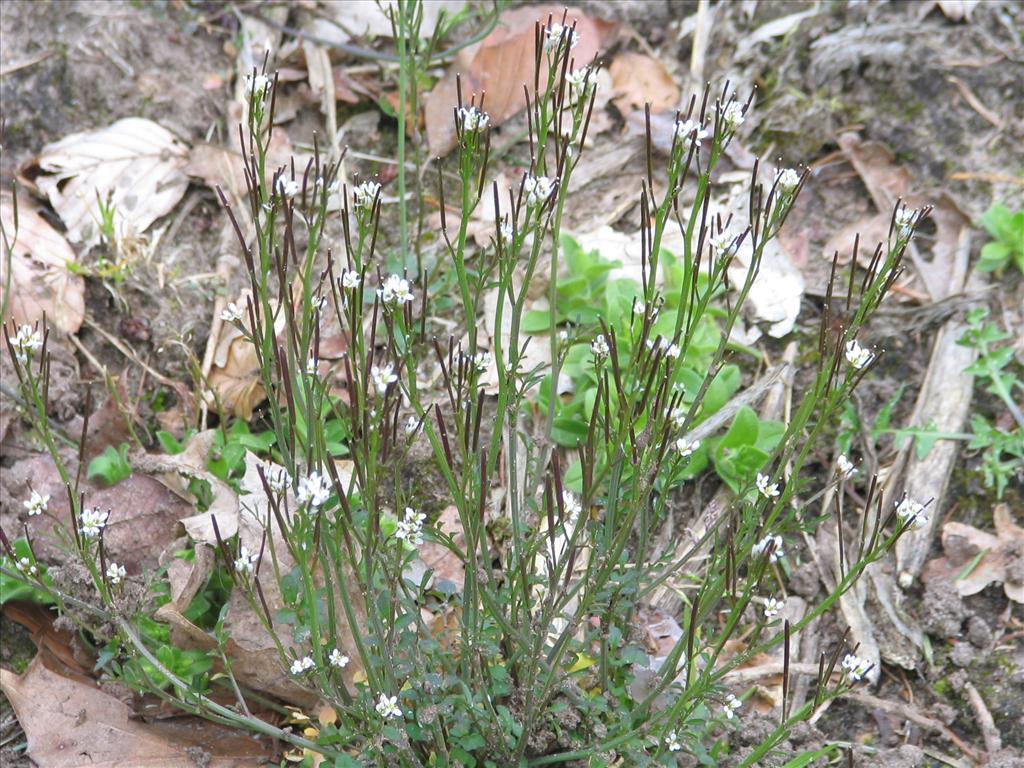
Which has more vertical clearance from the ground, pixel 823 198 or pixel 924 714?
pixel 823 198

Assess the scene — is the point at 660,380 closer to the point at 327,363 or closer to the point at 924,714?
the point at 924,714

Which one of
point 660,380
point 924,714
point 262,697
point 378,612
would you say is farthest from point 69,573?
point 924,714

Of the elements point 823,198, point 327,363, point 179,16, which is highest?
point 179,16

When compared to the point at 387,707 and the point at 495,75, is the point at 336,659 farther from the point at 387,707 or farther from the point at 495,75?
the point at 495,75

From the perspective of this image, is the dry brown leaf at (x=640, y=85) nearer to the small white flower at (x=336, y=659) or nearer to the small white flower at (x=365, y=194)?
the small white flower at (x=365, y=194)

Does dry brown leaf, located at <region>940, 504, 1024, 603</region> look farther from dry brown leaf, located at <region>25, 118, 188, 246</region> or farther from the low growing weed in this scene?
dry brown leaf, located at <region>25, 118, 188, 246</region>

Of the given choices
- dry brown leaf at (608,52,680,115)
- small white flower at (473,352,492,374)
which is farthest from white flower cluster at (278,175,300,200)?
dry brown leaf at (608,52,680,115)

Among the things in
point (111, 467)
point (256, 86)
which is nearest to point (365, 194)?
point (256, 86)
